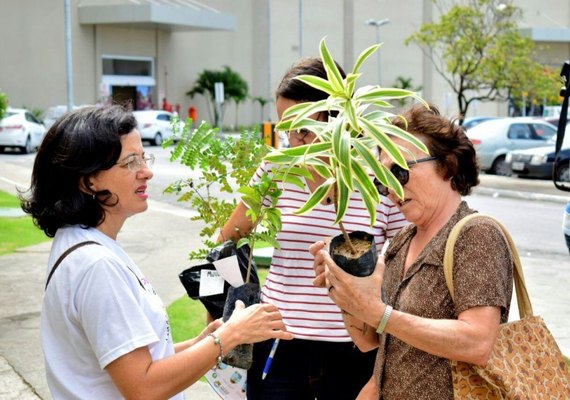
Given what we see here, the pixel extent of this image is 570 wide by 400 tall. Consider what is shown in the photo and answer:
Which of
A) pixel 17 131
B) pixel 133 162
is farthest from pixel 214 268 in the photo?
pixel 17 131

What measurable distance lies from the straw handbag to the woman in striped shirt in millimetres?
882

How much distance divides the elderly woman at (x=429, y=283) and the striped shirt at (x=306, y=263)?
1.54ft

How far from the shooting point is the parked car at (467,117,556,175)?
25031mm

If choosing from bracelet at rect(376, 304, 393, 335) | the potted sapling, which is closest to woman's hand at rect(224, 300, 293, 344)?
the potted sapling

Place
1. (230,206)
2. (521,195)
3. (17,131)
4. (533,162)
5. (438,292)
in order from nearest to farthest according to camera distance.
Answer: (438,292), (230,206), (521,195), (533,162), (17,131)

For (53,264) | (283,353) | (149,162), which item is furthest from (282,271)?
(53,264)

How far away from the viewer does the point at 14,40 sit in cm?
4275

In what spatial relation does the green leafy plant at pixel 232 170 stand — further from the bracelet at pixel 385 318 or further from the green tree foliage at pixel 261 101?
the green tree foliage at pixel 261 101

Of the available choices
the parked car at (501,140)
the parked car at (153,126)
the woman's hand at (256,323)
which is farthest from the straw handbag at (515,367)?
the parked car at (153,126)

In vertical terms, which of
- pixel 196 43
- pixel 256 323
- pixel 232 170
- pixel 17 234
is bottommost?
pixel 17 234

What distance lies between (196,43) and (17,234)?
4062 cm

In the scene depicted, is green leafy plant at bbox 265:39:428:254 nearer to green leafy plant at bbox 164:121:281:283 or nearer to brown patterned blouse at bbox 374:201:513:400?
brown patterned blouse at bbox 374:201:513:400

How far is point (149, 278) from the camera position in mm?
9711

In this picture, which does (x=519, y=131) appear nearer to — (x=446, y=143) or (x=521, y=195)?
(x=521, y=195)
